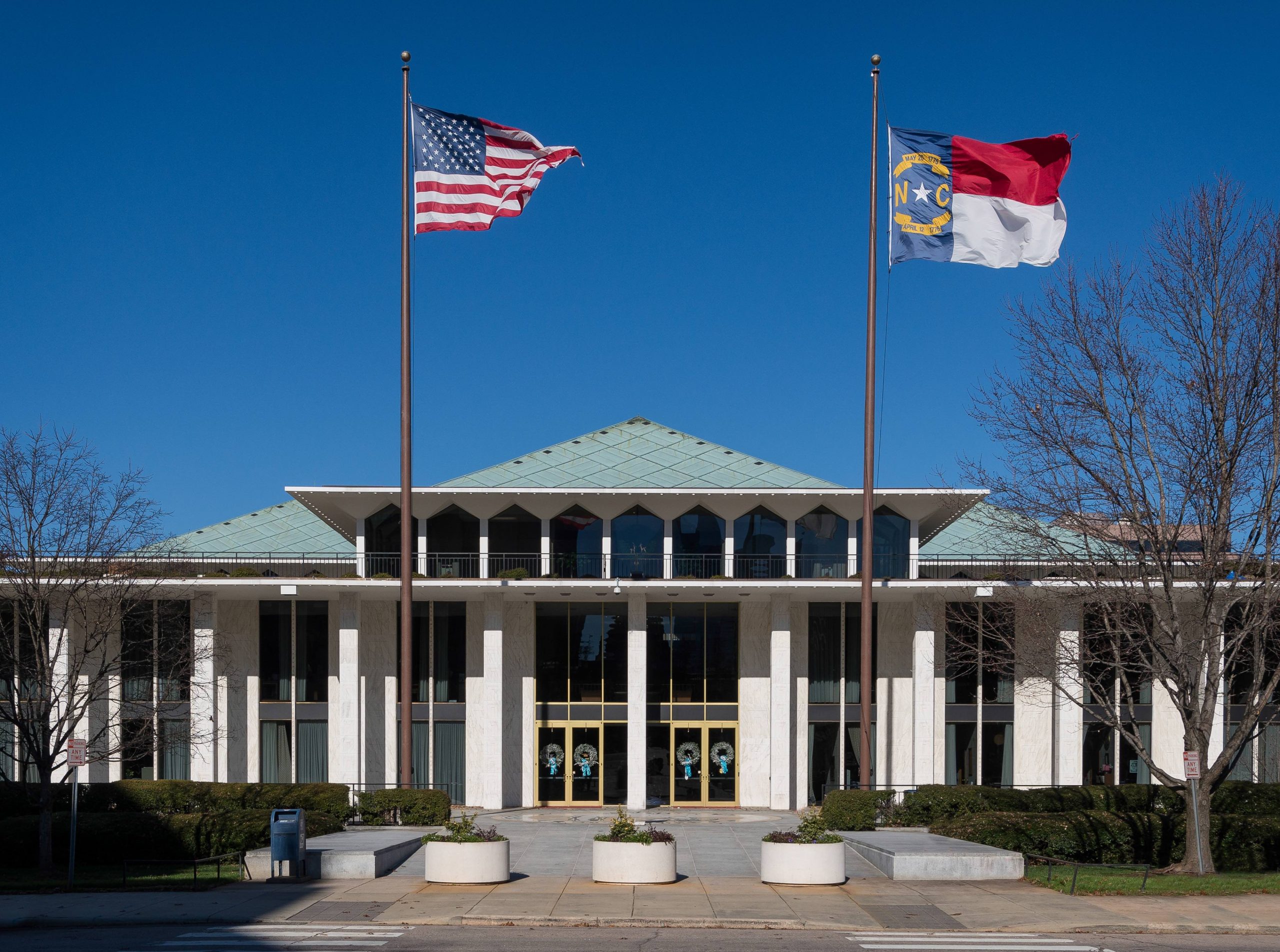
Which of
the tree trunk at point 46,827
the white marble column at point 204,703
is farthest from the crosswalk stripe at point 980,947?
the white marble column at point 204,703

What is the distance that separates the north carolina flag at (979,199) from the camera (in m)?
26.4

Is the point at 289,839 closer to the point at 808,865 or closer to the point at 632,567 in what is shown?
the point at 808,865

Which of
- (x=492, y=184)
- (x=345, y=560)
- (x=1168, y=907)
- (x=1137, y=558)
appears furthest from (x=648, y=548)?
(x=1168, y=907)

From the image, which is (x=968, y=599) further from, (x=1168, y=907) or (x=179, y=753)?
(x=179, y=753)

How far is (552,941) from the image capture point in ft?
55.5

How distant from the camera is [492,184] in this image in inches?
1091

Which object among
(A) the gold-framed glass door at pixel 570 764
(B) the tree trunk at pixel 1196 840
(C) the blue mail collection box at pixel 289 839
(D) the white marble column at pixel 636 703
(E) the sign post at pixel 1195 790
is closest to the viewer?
(C) the blue mail collection box at pixel 289 839

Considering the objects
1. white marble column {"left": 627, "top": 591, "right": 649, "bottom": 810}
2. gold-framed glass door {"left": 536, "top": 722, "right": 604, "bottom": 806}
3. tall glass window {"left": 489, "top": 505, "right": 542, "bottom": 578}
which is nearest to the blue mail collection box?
white marble column {"left": 627, "top": 591, "right": 649, "bottom": 810}

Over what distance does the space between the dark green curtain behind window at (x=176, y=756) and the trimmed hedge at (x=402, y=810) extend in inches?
392

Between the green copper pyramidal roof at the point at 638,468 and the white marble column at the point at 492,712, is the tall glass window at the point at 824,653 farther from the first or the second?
the white marble column at the point at 492,712

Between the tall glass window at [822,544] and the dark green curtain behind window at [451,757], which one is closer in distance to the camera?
the tall glass window at [822,544]

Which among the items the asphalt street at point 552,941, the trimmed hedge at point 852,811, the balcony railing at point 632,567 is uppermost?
the balcony railing at point 632,567

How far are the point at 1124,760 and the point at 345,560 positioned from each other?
2572 cm

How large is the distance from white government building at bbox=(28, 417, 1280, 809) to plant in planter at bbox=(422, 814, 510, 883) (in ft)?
49.4
